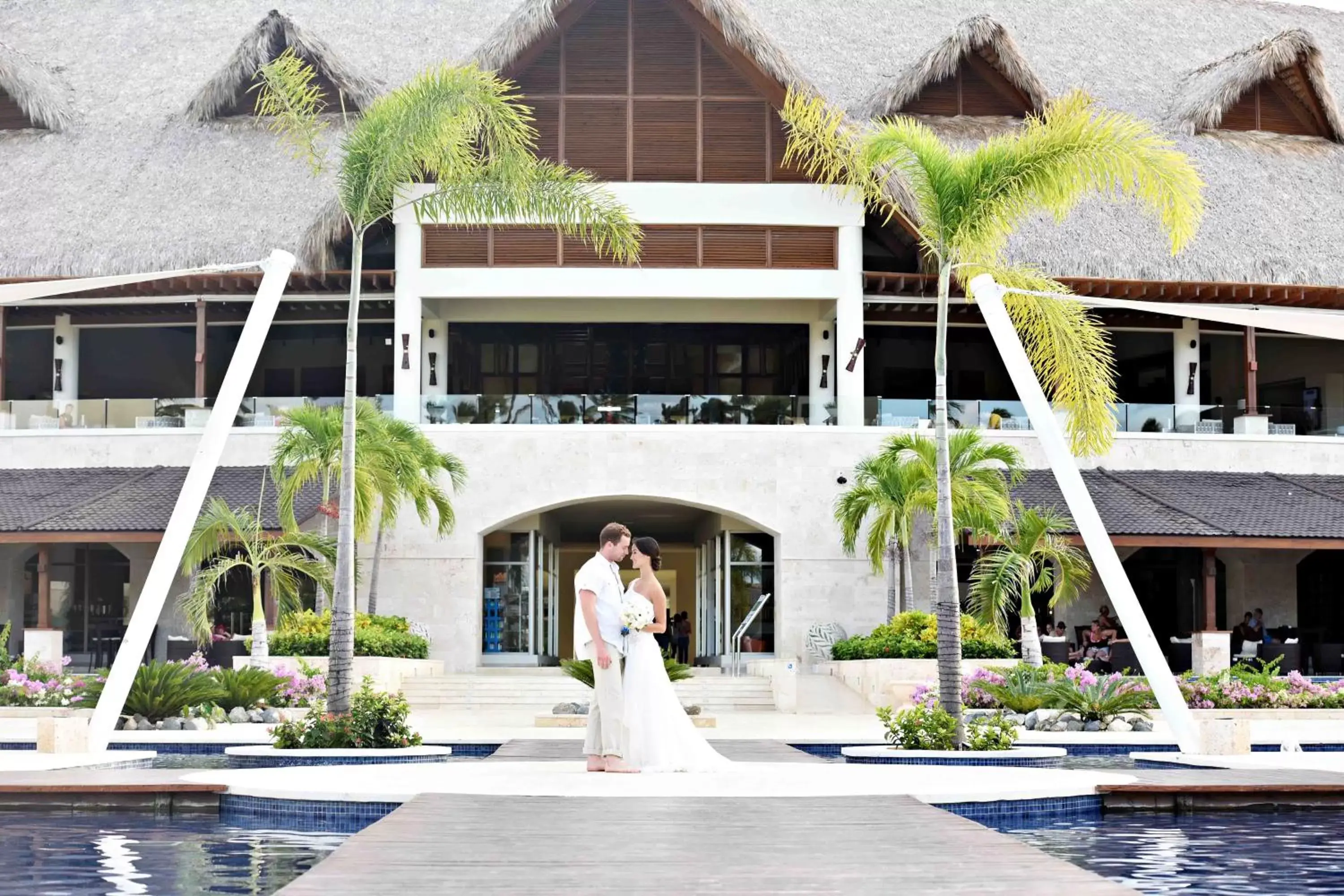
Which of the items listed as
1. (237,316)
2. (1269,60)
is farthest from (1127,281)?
(237,316)

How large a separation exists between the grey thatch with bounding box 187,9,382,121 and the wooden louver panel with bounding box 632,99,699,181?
4429 mm

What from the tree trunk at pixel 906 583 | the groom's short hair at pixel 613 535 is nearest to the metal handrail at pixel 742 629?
the tree trunk at pixel 906 583

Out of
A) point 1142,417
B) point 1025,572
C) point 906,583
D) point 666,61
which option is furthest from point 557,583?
point 1025,572

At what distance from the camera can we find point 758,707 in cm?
2341

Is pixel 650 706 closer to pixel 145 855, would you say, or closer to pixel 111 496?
pixel 145 855

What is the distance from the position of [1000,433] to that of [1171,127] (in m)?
7.95

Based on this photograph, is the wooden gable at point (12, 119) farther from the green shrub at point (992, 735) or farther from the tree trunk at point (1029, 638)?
the green shrub at point (992, 735)

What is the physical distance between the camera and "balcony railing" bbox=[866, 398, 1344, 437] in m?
27.1

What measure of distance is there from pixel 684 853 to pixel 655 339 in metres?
22.5

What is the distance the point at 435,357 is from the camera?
2841 cm

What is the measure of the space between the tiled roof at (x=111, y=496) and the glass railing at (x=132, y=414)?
747 mm

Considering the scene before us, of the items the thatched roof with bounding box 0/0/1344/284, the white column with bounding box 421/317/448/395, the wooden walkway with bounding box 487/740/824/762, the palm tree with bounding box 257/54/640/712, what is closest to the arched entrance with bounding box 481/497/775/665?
the white column with bounding box 421/317/448/395

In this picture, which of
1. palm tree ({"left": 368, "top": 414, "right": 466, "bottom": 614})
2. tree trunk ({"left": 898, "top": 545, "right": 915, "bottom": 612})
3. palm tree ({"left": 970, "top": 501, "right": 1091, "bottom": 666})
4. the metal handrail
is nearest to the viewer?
palm tree ({"left": 970, "top": 501, "right": 1091, "bottom": 666})

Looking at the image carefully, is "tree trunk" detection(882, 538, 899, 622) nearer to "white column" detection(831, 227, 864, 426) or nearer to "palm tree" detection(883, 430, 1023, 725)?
"palm tree" detection(883, 430, 1023, 725)
